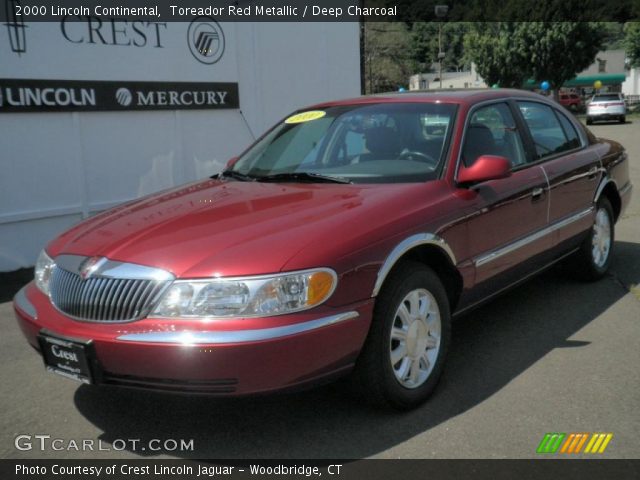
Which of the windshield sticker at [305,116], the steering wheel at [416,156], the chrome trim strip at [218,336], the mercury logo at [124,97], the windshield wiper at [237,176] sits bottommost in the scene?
the chrome trim strip at [218,336]

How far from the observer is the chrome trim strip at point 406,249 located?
3.10 metres

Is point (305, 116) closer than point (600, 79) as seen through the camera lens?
Yes

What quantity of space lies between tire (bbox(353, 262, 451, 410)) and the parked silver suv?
33625 mm

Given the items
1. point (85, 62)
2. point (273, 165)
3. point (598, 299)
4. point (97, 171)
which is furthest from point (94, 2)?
point (598, 299)

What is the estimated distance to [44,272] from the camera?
3426mm

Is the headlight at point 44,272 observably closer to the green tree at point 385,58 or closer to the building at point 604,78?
the green tree at point 385,58

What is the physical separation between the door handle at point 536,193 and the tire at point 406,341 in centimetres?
127

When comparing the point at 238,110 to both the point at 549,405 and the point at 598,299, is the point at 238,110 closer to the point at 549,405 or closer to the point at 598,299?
the point at 598,299

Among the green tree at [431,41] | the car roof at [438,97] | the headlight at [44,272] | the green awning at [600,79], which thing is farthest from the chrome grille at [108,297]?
the green tree at [431,41]

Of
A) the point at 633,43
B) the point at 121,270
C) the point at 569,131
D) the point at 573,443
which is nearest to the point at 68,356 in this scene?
the point at 121,270

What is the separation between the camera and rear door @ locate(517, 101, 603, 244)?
476cm

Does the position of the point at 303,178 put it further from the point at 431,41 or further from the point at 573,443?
the point at 431,41

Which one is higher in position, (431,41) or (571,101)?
(431,41)

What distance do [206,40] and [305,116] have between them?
401 cm
